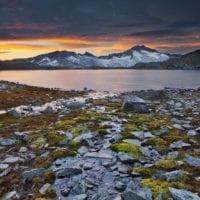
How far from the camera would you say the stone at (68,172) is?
10992 millimetres

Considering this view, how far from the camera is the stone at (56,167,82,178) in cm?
1099

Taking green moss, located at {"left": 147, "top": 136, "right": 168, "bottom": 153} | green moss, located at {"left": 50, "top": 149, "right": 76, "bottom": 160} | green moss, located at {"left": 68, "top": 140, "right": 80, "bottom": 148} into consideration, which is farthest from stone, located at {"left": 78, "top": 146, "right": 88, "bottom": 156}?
green moss, located at {"left": 147, "top": 136, "right": 168, "bottom": 153}

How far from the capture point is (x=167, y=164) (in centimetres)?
1177

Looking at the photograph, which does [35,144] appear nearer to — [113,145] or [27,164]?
[27,164]

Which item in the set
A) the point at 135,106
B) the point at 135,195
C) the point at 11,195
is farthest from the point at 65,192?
the point at 135,106

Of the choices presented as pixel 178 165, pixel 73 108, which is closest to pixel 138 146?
pixel 178 165

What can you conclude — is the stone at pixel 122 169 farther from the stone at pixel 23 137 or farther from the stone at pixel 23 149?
the stone at pixel 23 137

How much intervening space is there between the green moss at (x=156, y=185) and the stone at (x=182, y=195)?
228 mm

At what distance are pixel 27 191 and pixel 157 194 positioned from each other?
4.47 meters

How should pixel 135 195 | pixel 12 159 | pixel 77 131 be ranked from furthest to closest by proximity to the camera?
pixel 77 131 → pixel 12 159 → pixel 135 195

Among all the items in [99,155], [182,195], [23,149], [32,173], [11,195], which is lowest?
[11,195]

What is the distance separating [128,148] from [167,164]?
2.23 m

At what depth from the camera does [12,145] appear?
51.1ft

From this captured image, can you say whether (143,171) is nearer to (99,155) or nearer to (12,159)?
(99,155)
